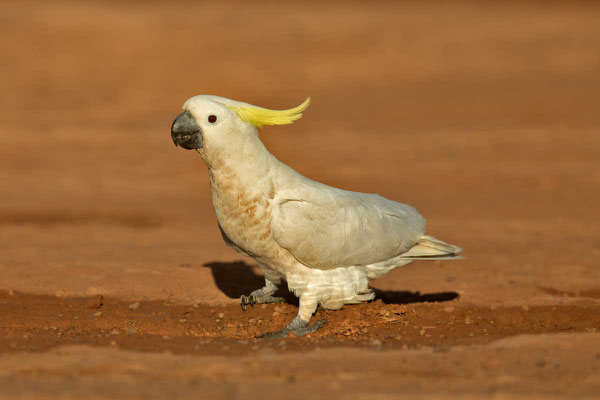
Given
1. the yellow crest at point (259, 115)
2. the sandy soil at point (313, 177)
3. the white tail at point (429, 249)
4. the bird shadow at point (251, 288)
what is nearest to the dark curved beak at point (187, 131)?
the yellow crest at point (259, 115)

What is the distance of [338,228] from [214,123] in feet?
4.55

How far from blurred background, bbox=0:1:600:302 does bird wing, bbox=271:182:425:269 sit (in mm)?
1671

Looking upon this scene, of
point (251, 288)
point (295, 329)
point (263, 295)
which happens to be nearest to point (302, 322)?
point (295, 329)

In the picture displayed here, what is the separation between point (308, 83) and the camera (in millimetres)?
22344

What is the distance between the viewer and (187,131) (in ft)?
20.5

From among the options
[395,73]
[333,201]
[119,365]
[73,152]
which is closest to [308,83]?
[395,73]

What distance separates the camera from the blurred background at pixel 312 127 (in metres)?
9.76

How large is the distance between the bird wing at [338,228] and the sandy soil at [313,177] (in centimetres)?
64

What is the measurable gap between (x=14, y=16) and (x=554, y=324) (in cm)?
2346

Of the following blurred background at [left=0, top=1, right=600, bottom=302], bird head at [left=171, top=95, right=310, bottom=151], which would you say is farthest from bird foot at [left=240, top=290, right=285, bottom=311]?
bird head at [left=171, top=95, right=310, bottom=151]

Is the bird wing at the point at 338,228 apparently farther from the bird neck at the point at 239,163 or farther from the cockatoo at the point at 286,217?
the bird neck at the point at 239,163

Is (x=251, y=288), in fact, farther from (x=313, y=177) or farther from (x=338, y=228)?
(x=313, y=177)

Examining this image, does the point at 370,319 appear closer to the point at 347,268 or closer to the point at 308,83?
the point at 347,268

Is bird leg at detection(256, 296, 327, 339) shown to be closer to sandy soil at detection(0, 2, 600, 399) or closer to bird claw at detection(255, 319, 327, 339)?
bird claw at detection(255, 319, 327, 339)
